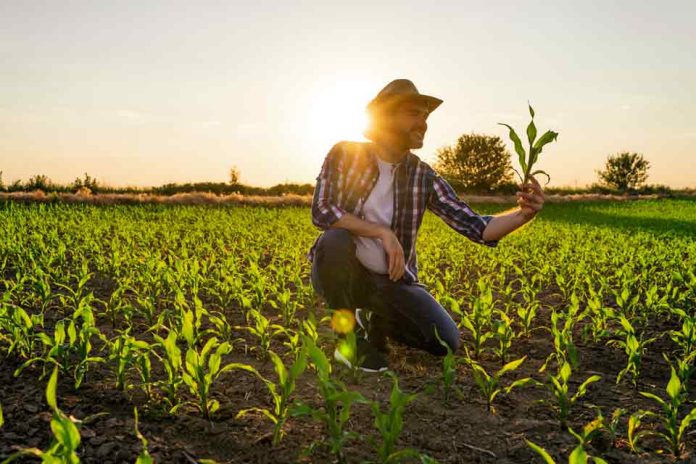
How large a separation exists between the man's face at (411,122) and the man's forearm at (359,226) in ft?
2.04

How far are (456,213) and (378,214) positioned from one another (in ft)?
1.88

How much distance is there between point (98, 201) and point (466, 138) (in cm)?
3986

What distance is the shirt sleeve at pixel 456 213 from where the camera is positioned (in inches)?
164

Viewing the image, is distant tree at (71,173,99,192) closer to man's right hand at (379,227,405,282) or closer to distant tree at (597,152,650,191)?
man's right hand at (379,227,405,282)

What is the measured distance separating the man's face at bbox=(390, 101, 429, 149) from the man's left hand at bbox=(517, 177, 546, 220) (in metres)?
0.79

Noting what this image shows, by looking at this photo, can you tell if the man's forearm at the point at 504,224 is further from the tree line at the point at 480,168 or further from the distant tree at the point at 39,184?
the tree line at the point at 480,168

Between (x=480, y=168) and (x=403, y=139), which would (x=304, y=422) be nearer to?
(x=403, y=139)

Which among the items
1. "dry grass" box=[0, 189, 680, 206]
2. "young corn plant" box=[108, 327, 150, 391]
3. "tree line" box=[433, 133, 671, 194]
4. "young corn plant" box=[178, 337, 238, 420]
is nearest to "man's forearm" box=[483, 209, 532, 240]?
"young corn plant" box=[178, 337, 238, 420]

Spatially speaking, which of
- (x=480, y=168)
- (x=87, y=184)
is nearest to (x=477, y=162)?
(x=480, y=168)

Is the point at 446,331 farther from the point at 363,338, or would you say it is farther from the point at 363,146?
the point at 363,146

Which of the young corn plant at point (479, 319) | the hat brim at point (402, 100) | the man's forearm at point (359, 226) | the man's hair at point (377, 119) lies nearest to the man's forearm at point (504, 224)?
the young corn plant at point (479, 319)

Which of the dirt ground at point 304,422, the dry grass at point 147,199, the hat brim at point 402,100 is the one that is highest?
the hat brim at point 402,100

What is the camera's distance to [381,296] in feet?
13.8

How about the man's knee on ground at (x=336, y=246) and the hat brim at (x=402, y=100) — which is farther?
the man's knee on ground at (x=336, y=246)
